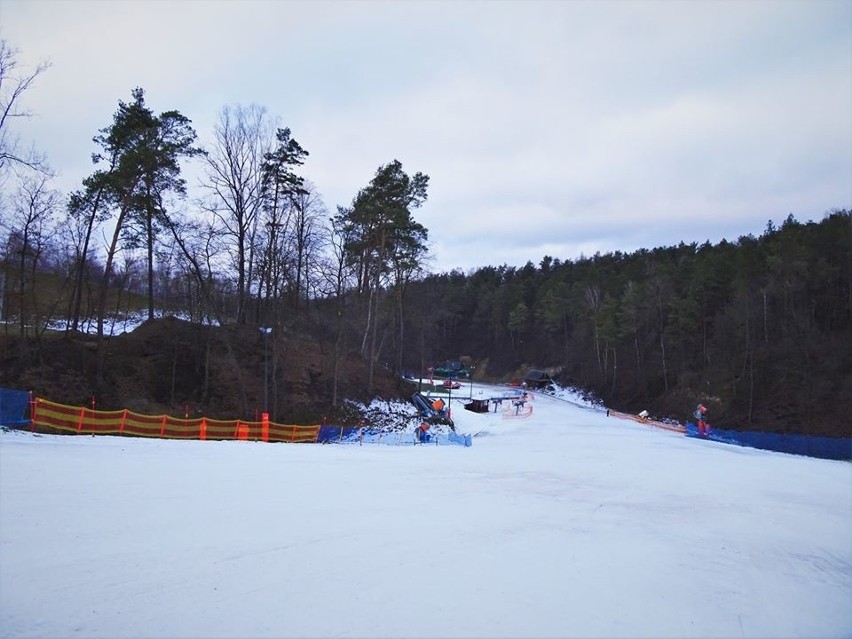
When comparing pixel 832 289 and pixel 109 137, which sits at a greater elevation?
pixel 109 137

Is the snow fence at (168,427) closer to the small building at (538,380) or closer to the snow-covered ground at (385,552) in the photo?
the snow-covered ground at (385,552)

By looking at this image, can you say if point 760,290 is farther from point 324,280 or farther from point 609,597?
point 609,597

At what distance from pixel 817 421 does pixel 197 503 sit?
44.3 meters

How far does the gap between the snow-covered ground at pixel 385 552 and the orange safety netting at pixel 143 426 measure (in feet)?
11.3

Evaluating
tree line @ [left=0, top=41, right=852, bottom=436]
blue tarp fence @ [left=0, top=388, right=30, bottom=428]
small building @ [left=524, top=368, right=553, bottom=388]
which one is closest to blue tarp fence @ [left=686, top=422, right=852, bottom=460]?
tree line @ [left=0, top=41, right=852, bottom=436]

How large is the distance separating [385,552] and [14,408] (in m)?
16.6

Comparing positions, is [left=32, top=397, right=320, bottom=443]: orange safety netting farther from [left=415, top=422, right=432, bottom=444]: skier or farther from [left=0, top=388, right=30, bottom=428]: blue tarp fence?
[left=415, top=422, right=432, bottom=444]: skier

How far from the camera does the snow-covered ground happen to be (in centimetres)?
562

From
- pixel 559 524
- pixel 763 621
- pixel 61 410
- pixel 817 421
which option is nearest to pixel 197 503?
pixel 559 524

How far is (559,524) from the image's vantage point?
1015 cm

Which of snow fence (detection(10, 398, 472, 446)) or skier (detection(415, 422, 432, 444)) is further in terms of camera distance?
skier (detection(415, 422, 432, 444))

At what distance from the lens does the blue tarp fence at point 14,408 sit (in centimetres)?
1755

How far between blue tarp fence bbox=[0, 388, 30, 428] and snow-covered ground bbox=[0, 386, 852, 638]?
2878 mm

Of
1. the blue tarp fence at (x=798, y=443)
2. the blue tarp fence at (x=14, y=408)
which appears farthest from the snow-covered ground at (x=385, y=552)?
the blue tarp fence at (x=798, y=443)
